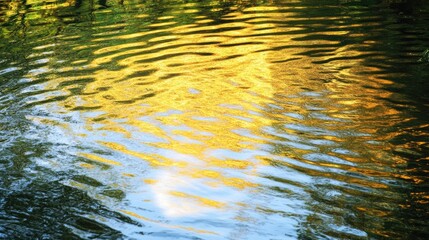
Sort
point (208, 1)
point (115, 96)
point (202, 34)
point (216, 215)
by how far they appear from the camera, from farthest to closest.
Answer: point (208, 1), point (202, 34), point (115, 96), point (216, 215)

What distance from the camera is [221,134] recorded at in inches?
329

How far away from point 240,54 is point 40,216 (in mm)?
7778

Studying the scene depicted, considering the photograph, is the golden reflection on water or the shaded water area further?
the golden reflection on water

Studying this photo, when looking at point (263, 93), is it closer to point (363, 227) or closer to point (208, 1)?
point (363, 227)

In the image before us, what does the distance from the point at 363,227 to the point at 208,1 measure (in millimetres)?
17350

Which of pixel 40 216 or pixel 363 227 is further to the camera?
pixel 40 216

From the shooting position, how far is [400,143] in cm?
762

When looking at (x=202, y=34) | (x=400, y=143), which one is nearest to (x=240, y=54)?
(x=202, y=34)

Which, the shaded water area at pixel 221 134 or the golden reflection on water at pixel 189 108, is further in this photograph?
the golden reflection on water at pixel 189 108

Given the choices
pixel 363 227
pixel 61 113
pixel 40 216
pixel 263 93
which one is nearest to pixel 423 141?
pixel 363 227

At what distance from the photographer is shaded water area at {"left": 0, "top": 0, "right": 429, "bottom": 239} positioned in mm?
6031

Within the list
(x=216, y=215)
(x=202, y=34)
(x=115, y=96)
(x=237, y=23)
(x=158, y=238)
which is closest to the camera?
(x=158, y=238)

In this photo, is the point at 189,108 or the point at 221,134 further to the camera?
the point at 189,108

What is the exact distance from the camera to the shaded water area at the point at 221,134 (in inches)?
237
